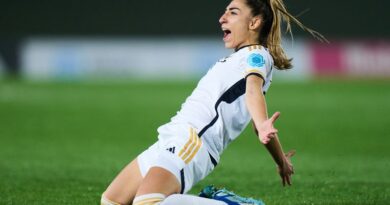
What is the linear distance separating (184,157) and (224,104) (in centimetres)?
49

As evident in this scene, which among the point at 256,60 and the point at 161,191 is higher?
the point at 256,60

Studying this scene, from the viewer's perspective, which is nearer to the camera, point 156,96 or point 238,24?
point 238,24

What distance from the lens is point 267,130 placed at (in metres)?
5.05

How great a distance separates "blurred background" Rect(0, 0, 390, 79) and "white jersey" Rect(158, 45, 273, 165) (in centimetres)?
2146

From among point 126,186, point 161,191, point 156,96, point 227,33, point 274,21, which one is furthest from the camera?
point 156,96

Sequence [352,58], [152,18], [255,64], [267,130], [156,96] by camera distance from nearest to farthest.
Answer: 1. [267,130]
2. [255,64]
3. [156,96]
4. [352,58]
5. [152,18]

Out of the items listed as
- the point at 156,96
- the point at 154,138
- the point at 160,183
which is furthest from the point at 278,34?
the point at 156,96

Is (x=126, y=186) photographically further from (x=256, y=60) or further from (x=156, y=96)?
(x=156, y=96)

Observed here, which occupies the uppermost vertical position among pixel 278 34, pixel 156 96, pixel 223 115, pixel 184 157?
pixel 278 34

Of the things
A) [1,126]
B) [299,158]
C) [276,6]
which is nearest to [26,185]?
[276,6]

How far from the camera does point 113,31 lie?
3247 cm

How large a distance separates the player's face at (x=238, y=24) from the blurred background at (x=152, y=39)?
2126 cm

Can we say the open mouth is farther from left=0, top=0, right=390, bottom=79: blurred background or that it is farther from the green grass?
left=0, top=0, right=390, bottom=79: blurred background

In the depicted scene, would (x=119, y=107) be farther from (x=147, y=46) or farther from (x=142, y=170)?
(x=142, y=170)
